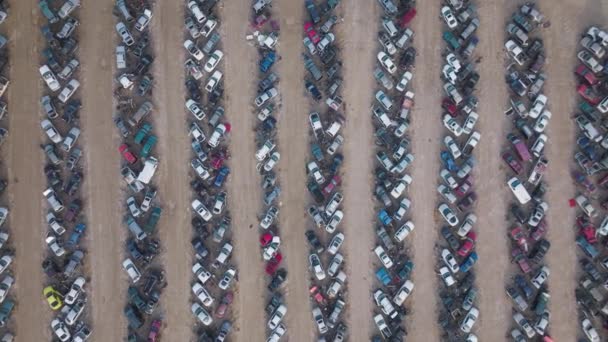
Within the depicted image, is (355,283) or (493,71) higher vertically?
(493,71)

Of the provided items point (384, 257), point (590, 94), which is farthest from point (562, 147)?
point (384, 257)

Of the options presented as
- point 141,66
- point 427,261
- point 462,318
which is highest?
point 141,66

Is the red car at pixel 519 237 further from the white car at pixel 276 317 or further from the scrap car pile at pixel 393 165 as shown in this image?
the white car at pixel 276 317

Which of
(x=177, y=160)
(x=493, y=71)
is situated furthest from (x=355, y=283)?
(x=493, y=71)

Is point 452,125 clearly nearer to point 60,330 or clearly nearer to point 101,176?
point 101,176

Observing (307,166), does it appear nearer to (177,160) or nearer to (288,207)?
(288,207)

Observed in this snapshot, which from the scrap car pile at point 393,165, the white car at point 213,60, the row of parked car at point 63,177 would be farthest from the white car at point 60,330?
the scrap car pile at point 393,165
